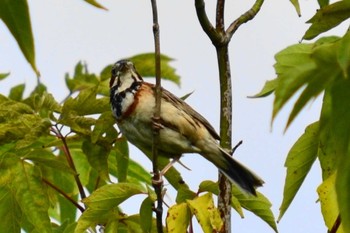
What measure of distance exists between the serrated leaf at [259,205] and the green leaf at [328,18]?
0.90 metres

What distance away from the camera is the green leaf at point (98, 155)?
12.4 feet

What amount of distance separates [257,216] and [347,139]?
1731 mm

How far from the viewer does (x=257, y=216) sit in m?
3.41

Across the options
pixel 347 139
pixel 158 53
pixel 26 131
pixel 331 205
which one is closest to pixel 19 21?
pixel 158 53

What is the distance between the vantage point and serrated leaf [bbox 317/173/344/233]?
2598 mm

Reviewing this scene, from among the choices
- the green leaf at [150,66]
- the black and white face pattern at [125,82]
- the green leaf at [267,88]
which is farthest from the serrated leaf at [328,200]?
the black and white face pattern at [125,82]

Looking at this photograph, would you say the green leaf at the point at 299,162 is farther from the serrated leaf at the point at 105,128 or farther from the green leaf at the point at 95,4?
the serrated leaf at the point at 105,128

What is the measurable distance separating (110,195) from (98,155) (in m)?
0.48

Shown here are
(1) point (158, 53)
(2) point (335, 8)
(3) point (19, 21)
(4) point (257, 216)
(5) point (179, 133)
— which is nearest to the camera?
(3) point (19, 21)

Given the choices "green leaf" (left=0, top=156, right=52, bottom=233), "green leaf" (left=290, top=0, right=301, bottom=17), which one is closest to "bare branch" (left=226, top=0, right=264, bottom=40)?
"green leaf" (left=290, top=0, right=301, bottom=17)

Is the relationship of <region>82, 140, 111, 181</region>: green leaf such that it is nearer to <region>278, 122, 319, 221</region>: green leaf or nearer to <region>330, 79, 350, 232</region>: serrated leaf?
→ <region>278, 122, 319, 221</region>: green leaf

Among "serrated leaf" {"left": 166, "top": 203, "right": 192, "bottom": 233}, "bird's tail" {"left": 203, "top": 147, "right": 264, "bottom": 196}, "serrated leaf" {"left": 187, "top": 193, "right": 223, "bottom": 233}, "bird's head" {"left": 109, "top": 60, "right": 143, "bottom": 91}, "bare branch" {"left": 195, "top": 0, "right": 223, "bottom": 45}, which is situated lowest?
"serrated leaf" {"left": 166, "top": 203, "right": 192, "bottom": 233}

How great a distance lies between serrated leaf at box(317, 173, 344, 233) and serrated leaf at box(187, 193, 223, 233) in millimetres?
390

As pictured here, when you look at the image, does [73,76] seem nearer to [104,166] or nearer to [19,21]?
[104,166]
